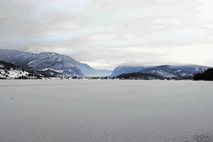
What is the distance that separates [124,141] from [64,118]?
14.7 meters

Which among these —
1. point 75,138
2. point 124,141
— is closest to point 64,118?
point 75,138

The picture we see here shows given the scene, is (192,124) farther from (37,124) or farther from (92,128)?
(37,124)

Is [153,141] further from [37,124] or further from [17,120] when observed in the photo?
[17,120]

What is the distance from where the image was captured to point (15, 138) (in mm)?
23875

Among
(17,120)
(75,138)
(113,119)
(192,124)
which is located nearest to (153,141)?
(75,138)

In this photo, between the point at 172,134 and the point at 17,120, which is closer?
the point at 172,134

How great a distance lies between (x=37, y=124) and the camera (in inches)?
1233

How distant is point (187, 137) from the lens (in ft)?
80.3

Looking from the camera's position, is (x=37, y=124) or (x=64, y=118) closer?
(x=37, y=124)

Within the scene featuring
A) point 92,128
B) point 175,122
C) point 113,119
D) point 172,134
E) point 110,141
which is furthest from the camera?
point 113,119

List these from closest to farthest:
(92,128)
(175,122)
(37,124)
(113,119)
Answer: (92,128)
(37,124)
(175,122)
(113,119)

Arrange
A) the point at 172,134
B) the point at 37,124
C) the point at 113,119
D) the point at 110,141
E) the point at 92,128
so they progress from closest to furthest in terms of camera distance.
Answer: the point at 110,141
the point at 172,134
the point at 92,128
the point at 37,124
the point at 113,119

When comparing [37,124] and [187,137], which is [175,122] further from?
[37,124]

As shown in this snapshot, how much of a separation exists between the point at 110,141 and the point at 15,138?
834 cm
